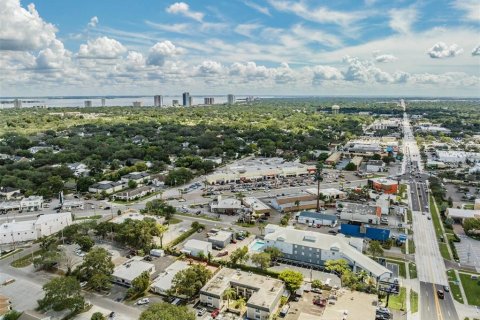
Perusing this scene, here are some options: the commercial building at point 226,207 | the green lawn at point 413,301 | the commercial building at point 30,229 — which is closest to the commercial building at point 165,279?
the commercial building at point 226,207

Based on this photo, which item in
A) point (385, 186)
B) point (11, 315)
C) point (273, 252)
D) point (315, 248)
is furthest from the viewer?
point (385, 186)

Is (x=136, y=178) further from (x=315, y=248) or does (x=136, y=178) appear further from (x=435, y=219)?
(x=435, y=219)

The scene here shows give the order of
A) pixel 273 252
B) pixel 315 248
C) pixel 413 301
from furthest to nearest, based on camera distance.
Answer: pixel 315 248, pixel 273 252, pixel 413 301

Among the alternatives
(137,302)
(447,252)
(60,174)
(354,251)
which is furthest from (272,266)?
(60,174)

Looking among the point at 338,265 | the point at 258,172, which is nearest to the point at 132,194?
the point at 258,172

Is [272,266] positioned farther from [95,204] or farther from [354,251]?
[95,204]

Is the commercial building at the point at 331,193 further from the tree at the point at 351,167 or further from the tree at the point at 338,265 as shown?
the tree at the point at 338,265

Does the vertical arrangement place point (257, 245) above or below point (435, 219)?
below
